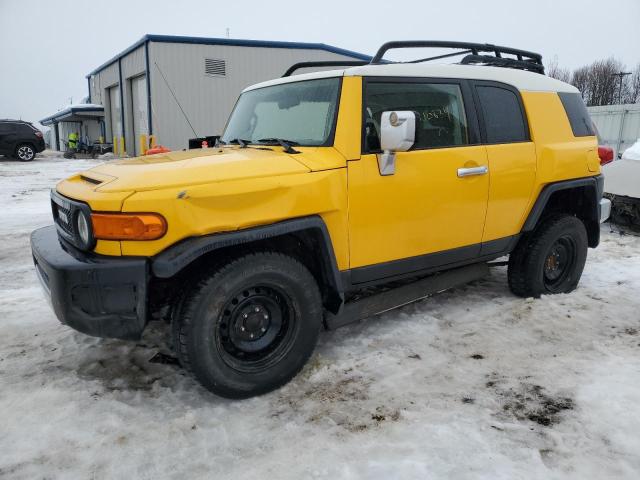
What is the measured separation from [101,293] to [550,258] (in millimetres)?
3739

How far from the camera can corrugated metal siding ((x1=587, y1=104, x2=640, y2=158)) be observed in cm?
1784

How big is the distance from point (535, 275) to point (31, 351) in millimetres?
3999

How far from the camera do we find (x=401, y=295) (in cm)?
372

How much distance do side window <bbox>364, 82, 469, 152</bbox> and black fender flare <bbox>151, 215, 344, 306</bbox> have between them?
2.08 ft

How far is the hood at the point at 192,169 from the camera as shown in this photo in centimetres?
260

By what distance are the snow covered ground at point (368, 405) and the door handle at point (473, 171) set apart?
3.97 feet

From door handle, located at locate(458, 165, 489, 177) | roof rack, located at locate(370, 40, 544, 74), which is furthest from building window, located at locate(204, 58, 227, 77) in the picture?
door handle, located at locate(458, 165, 489, 177)

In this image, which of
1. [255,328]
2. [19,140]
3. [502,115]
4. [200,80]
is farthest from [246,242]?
[19,140]

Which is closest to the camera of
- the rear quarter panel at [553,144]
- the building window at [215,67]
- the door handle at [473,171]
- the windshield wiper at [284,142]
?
the windshield wiper at [284,142]

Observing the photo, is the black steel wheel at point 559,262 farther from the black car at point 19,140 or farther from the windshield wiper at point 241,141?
the black car at point 19,140

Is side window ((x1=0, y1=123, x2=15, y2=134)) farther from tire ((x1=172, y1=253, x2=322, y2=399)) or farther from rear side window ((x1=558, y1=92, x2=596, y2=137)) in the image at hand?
rear side window ((x1=558, y1=92, x2=596, y2=137))

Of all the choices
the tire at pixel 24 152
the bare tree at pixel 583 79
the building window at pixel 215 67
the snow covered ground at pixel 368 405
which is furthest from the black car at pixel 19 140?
the bare tree at pixel 583 79

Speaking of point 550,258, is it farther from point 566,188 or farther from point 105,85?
point 105,85

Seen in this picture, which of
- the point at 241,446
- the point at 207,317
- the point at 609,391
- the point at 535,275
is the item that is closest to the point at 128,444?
the point at 241,446
